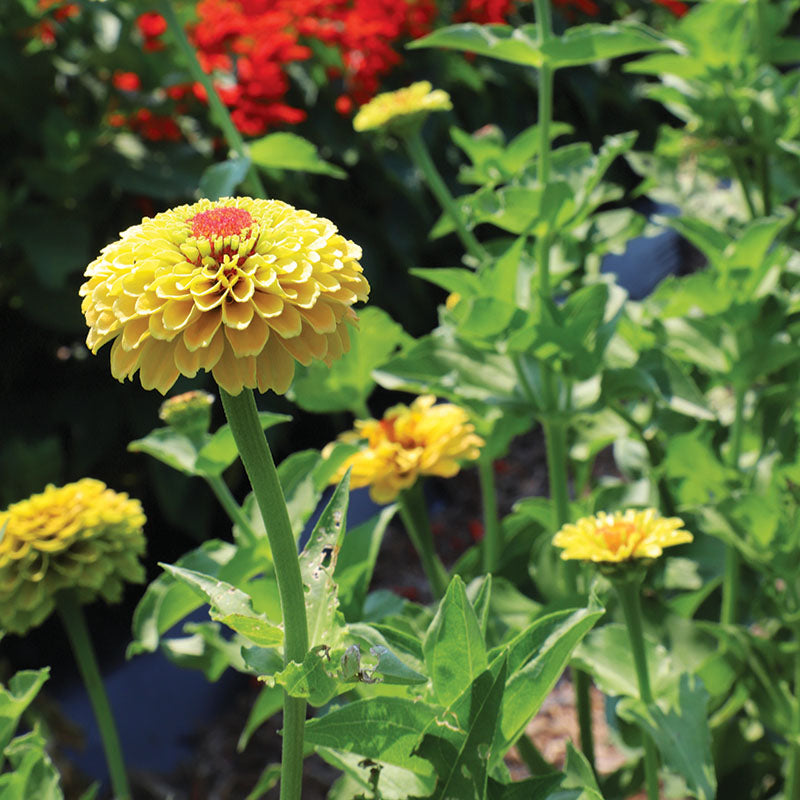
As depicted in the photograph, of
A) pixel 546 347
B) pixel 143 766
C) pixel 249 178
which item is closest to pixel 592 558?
pixel 546 347

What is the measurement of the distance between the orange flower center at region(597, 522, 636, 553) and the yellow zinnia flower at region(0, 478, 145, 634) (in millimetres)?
448

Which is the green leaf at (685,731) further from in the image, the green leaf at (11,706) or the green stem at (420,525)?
the green leaf at (11,706)

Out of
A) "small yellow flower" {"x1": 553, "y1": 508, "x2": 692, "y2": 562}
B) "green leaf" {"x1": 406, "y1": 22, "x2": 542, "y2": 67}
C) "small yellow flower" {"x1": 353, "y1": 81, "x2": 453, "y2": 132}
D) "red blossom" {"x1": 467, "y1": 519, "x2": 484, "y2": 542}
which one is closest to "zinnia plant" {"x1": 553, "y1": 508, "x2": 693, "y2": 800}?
"small yellow flower" {"x1": 553, "y1": 508, "x2": 692, "y2": 562}

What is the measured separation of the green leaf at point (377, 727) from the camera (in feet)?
1.91

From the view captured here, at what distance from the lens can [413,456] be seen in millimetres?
946

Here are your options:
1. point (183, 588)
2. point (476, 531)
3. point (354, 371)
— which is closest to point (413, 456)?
point (354, 371)

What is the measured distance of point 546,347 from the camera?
35.5 inches

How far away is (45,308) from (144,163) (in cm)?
33

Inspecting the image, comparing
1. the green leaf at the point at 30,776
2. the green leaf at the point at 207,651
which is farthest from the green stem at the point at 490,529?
the green leaf at the point at 30,776

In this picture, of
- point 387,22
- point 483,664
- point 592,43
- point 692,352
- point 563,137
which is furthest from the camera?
point 563,137

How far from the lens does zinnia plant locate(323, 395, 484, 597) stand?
3.10 ft

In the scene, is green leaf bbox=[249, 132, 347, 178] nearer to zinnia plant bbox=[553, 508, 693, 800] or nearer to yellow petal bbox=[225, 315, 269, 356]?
zinnia plant bbox=[553, 508, 693, 800]

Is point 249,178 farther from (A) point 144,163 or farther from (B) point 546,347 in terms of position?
(A) point 144,163

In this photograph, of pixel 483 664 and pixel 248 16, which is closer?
pixel 483 664
